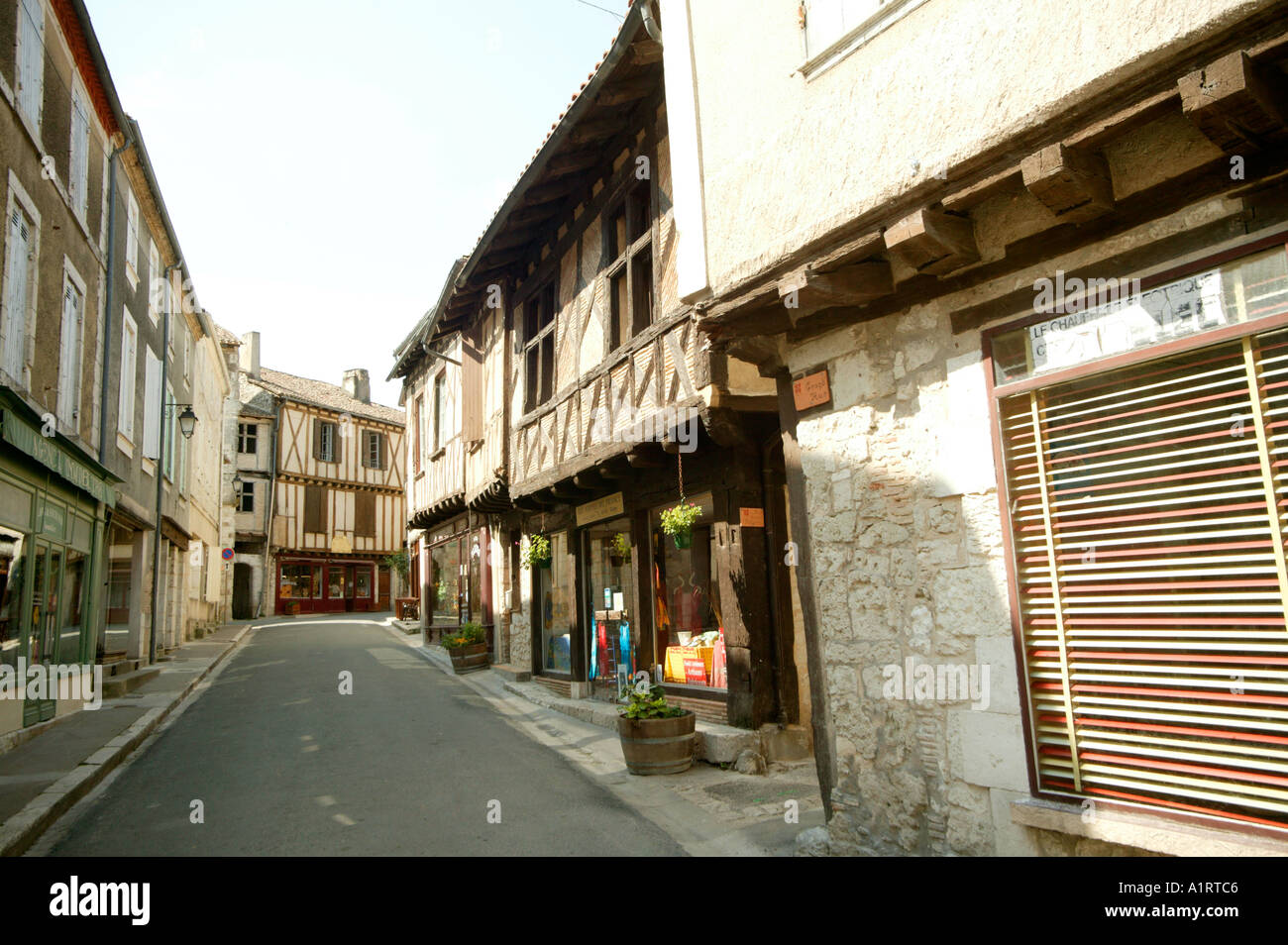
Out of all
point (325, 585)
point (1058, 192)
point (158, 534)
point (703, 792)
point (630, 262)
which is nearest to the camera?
point (1058, 192)

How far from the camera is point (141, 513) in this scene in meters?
13.4

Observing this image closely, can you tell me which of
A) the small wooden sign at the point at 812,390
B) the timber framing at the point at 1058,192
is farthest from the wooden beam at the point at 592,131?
the small wooden sign at the point at 812,390

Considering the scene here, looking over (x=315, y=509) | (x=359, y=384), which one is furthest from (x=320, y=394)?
(x=315, y=509)

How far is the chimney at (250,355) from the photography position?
111 feet

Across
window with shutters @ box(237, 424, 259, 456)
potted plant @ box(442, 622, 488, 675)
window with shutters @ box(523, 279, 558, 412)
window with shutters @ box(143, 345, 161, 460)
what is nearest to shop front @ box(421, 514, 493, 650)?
potted plant @ box(442, 622, 488, 675)

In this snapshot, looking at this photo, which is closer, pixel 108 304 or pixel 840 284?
pixel 840 284

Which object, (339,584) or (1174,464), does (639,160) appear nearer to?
(1174,464)

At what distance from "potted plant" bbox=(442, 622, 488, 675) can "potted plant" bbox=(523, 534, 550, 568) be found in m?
3.11

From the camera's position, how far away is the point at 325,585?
106ft

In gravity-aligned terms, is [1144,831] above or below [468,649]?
below

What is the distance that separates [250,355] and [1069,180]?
35.9 meters

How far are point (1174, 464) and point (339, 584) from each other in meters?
32.9

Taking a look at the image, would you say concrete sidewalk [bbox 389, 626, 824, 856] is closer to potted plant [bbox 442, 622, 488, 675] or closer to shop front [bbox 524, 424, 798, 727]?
shop front [bbox 524, 424, 798, 727]

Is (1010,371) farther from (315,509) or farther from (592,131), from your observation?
(315,509)
